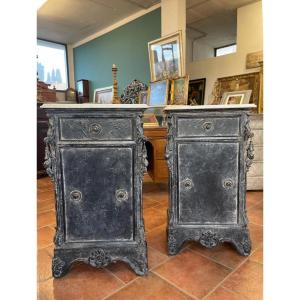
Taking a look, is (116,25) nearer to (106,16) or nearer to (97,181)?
(106,16)

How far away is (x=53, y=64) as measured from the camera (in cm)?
590

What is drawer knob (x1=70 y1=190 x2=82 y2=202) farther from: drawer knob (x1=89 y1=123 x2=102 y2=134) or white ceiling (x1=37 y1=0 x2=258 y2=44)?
white ceiling (x1=37 y1=0 x2=258 y2=44)

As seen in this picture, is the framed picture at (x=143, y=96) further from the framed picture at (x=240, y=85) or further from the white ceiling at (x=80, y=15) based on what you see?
the white ceiling at (x=80, y=15)

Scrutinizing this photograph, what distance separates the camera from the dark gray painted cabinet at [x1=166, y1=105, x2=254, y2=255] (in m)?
1.41

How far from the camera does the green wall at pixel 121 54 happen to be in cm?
432

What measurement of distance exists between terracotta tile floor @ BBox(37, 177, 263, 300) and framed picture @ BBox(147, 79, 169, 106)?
2.23 m

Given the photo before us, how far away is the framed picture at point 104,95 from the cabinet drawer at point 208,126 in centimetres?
400

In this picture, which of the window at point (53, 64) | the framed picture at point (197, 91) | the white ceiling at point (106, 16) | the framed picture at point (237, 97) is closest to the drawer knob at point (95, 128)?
the framed picture at point (237, 97)

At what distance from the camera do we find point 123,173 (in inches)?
50.2

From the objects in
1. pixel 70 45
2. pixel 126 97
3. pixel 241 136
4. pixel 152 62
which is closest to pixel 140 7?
pixel 152 62

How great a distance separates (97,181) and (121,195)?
0.14m

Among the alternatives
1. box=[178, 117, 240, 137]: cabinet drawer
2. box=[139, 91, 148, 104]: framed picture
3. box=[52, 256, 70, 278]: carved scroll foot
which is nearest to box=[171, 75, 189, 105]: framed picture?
box=[139, 91, 148, 104]: framed picture
